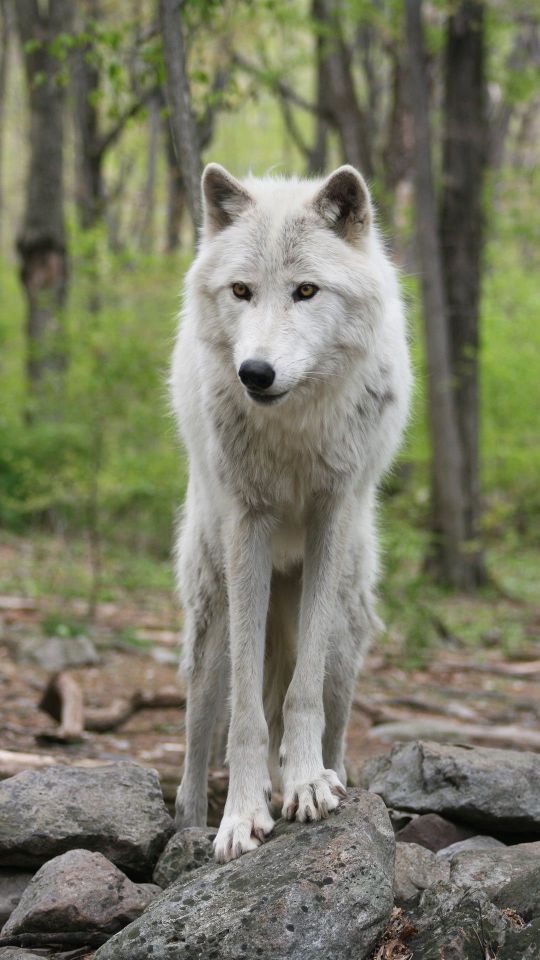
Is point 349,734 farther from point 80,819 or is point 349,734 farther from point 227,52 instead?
point 227,52

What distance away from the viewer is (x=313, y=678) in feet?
12.1

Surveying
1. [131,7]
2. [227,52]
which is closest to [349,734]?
[227,52]

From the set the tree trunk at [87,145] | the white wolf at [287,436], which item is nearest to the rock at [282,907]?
the white wolf at [287,436]

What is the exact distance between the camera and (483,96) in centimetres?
1168

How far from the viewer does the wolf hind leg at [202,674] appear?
4324 millimetres

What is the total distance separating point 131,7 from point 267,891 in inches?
596

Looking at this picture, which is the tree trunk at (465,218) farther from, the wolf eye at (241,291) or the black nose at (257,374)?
the black nose at (257,374)

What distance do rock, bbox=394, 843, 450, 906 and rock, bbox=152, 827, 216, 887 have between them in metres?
0.68

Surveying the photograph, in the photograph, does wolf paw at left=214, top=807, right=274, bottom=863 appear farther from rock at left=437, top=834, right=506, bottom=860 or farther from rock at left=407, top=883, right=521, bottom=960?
rock at left=437, top=834, right=506, bottom=860

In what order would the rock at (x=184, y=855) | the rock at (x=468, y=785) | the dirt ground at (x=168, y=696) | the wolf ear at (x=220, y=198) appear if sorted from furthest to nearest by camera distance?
the dirt ground at (x=168, y=696) → the rock at (x=468, y=785) → the wolf ear at (x=220, y=198) → the rock at (x=184, y=855)

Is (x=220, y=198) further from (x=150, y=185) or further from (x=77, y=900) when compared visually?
(x=150, y=185)

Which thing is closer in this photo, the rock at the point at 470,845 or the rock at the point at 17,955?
the rock at the point at 17,955

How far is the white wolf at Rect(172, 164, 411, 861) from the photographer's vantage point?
11.4ft

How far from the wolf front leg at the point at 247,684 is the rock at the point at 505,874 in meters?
0.70
